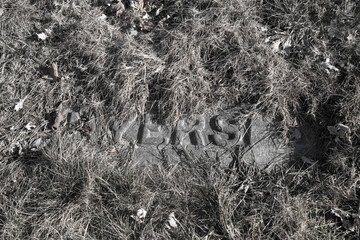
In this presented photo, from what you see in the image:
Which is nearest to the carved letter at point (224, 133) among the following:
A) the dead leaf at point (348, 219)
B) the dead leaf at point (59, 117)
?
the dead leaf at point (348, 219)

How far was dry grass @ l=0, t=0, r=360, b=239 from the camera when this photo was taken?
9.95 feet

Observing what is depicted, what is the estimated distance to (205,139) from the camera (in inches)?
132

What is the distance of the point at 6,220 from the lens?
311cm

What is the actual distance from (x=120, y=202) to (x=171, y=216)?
0.41 meters

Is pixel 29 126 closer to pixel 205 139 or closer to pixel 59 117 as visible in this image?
pixel 59 117

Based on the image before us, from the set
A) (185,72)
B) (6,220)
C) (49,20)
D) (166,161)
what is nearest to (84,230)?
(6,220)

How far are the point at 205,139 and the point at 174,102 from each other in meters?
0.40

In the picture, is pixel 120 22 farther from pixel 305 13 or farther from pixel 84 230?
pixel 84 230

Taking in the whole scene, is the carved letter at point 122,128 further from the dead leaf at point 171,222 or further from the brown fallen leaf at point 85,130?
the dead leaf at point 171,222

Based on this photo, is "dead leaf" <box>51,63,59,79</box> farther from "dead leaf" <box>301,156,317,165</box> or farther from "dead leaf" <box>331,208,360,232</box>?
"dead leaf" <box>331,208,360,232</box>

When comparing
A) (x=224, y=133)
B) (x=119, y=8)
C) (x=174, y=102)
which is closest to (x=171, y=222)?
(x=224, y=133)

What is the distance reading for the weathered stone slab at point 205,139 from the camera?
10.7 ft

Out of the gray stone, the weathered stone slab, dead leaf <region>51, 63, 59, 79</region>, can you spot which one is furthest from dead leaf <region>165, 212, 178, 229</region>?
dead leaf <region>51, 63, 59, 79</region>

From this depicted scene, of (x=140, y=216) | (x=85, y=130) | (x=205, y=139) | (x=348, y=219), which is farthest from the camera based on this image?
(x=85, y=130)
